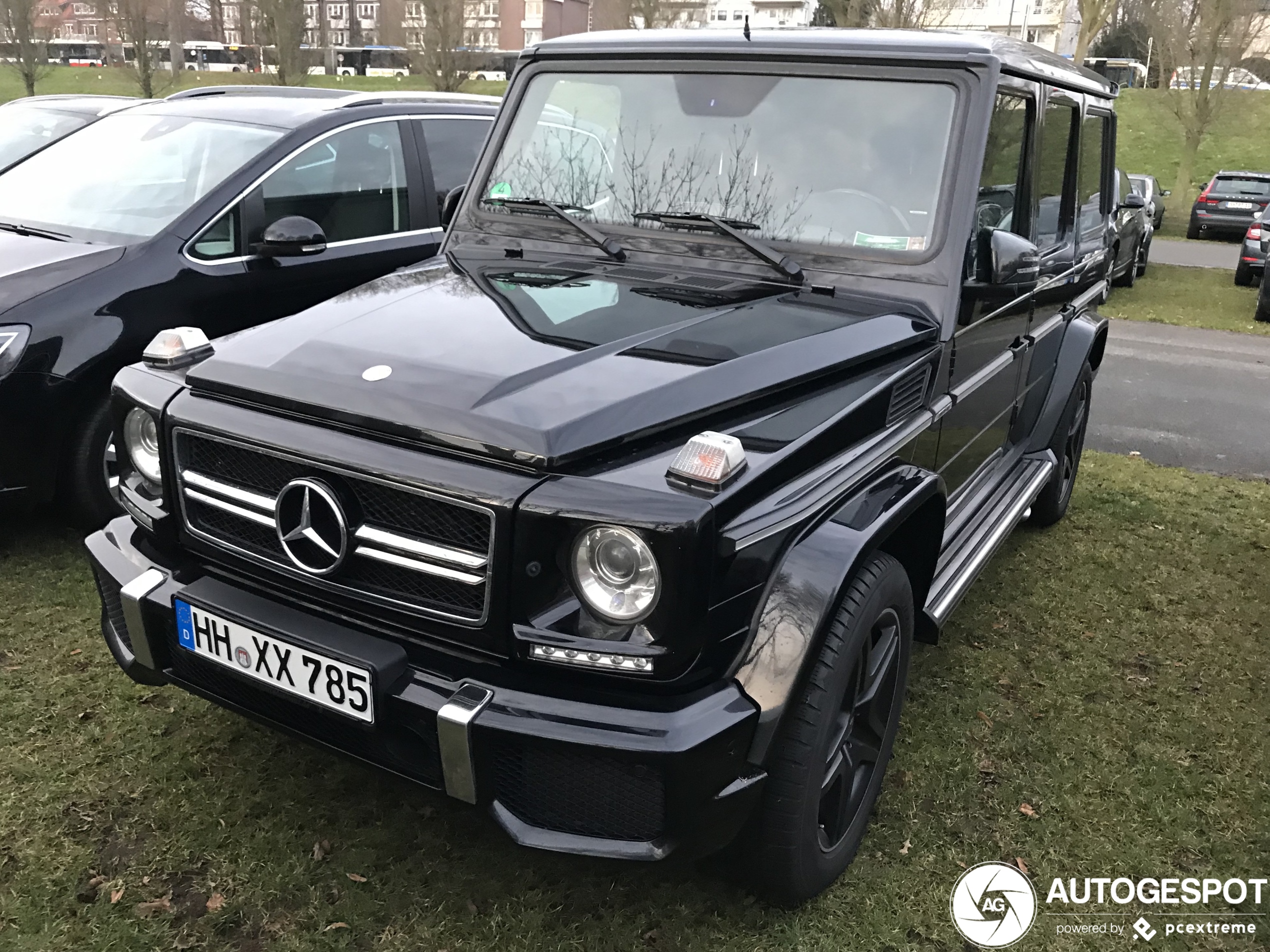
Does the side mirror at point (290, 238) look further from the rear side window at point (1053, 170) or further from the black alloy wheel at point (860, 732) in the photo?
the black alloy wheel at point (860, 732)

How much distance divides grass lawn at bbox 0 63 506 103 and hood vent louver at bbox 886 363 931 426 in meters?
30.8

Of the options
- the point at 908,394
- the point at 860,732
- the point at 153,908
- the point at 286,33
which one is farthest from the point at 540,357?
the point at 286,33

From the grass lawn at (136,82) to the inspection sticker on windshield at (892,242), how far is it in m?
30.5

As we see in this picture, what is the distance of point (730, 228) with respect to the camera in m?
3.15

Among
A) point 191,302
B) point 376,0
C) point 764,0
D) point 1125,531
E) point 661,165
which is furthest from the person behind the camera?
point 764,0

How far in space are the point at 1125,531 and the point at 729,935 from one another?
386 centimetres

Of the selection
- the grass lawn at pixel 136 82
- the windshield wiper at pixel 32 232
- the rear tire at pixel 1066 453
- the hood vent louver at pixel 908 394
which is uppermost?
the grass lawn at pixel 136 82

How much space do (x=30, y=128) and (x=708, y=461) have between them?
8.56m

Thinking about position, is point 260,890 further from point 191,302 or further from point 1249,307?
point 1249,307

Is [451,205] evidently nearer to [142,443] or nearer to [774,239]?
[774,239]

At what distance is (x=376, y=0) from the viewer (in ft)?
184

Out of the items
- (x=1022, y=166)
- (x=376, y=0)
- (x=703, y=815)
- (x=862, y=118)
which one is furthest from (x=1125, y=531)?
(x=376, y=0)

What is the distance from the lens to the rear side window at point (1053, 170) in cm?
384

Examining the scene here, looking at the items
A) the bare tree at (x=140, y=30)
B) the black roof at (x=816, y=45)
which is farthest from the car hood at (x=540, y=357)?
the bare tree at (x=140, y=30)
